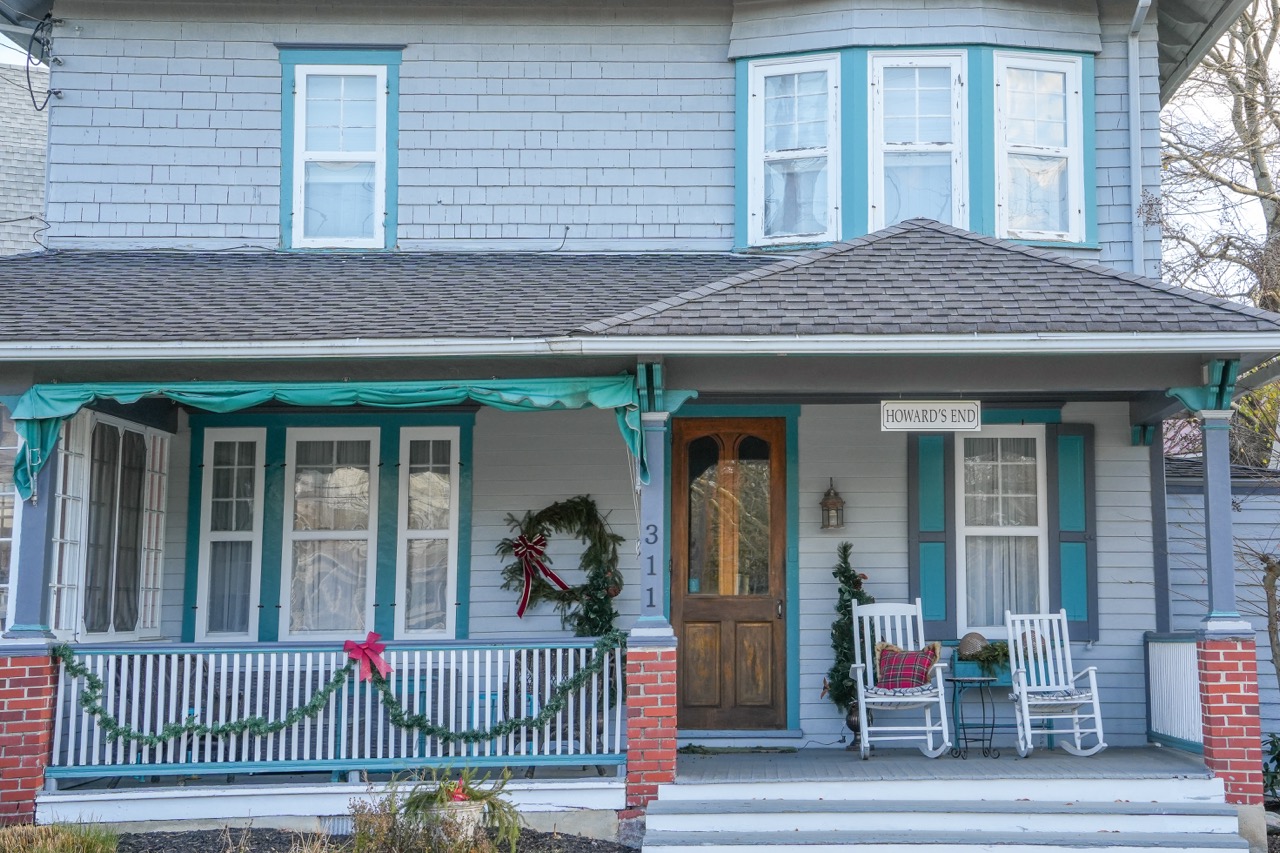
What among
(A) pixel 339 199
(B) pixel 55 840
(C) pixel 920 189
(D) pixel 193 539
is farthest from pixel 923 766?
(A) pixel 339 199

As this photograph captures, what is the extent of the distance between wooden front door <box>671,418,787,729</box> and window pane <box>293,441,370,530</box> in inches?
90.4

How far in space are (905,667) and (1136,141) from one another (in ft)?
14.1

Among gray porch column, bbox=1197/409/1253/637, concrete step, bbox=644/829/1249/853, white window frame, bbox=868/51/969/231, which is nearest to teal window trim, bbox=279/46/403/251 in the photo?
white window frame, bbox=868/51/969/231

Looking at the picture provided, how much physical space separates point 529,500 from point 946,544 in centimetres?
300

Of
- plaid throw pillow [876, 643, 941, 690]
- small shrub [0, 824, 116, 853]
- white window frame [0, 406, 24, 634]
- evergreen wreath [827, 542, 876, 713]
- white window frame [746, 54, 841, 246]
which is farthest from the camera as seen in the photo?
white window frame [746, 54, 841, 246]

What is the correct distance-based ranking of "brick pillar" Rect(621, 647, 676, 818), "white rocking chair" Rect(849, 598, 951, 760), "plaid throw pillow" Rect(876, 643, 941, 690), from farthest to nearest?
"plaid throw pillow" Rect(876, 643, 941, 690) < "white rocking chair" Rect(849, 598, 951, 760) < "brick pillar" Rect(621, 647, 676, 818)

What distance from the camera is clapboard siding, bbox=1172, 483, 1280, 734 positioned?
31.9 ft

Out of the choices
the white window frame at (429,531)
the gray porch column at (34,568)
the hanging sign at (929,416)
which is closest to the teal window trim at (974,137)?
the hanging sign at (929,416)

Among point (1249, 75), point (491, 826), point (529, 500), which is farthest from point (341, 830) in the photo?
point (1249, 75)

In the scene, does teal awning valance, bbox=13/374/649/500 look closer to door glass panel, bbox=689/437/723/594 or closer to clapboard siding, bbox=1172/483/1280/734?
door glass panel, bbox=689/437/723/594

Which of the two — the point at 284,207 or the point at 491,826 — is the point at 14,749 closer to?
the point at 491,826

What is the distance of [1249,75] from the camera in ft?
52.2

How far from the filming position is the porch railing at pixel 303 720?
25.8ft

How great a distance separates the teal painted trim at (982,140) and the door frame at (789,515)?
1.99m
